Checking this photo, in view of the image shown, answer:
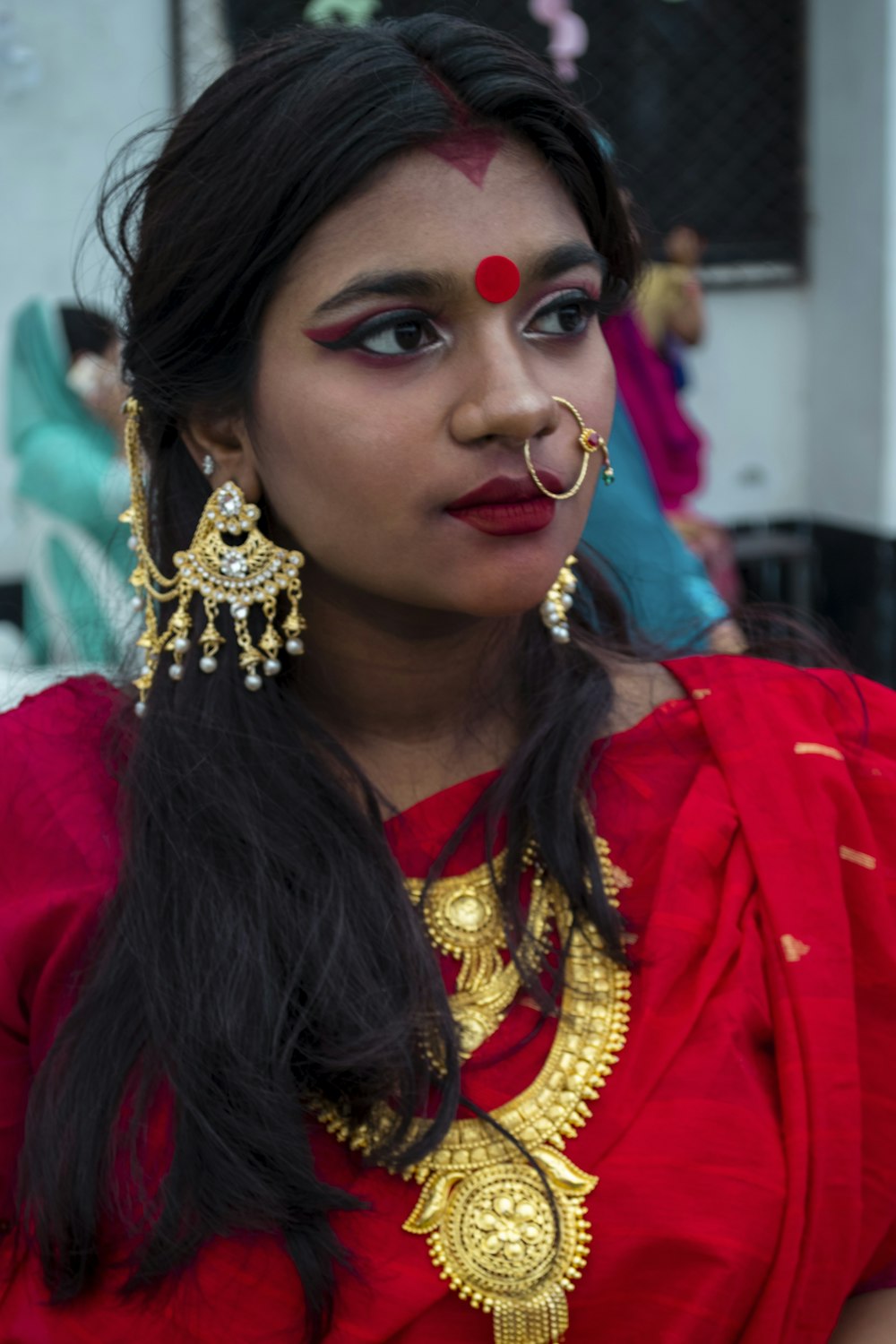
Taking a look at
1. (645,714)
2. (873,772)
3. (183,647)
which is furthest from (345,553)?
(873,772)

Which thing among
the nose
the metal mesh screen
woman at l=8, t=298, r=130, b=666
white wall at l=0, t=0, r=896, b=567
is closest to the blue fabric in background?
the nose

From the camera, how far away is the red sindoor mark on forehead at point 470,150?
1352 millimetres

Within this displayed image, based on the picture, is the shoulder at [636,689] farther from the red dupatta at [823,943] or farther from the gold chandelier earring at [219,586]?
the gold chandelier earring at [219,586]

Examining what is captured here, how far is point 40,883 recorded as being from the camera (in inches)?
58.6

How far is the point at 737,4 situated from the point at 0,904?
5216 mm

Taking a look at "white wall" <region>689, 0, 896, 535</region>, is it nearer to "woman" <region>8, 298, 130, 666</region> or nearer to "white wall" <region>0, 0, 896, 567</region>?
"white wall" <region>0, 0, 896, 567</region>

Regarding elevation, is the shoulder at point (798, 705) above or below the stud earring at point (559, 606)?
below

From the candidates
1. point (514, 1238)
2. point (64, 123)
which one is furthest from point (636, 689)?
point (64, 123)

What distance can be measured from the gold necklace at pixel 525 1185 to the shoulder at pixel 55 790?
1.21ft

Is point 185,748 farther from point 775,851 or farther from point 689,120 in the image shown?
point 689,120

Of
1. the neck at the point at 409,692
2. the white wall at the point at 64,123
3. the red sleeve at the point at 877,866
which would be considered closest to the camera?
the red sleeve at the point at 877,866

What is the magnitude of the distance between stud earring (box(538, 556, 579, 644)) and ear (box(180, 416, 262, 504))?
340 mm

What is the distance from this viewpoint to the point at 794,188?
5938 mm

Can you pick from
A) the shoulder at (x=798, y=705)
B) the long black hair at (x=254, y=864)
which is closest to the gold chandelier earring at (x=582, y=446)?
the long black hair at (x=254, y=864)
